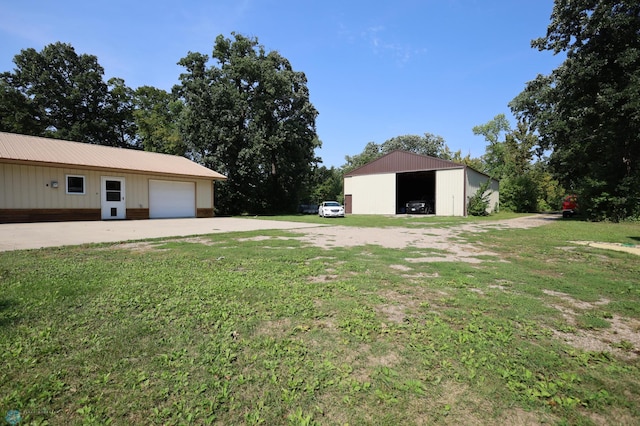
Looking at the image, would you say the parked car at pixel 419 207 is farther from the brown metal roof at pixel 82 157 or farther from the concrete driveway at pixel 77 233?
the concrete driveway at pixel 77 233

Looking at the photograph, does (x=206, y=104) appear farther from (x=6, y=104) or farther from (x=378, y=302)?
(x=378, y=302)

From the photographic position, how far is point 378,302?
3715mm

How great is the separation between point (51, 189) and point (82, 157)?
253 centimetres

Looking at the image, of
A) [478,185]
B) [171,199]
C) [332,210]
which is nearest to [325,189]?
[478,185]

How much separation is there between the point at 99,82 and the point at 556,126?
4823 centimetres

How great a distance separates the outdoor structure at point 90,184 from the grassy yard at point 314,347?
44.8 ft

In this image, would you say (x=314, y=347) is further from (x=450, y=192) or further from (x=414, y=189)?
(x=414, y=189)

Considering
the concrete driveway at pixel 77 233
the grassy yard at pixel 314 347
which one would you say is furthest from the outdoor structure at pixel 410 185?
the grassy yard at pixel 314 347

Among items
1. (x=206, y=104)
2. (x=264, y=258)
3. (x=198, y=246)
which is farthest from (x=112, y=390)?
(x=206, y=104)

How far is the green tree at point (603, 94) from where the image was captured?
16375 millimetres

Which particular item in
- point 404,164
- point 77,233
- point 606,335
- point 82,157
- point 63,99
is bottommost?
point 606,335

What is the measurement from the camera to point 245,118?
95.5 ft

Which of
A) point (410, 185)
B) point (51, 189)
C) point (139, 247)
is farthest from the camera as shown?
point (410, 185)

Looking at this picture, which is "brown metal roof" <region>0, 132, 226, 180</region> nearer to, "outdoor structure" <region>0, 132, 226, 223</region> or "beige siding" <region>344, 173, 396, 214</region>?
"outdoor structure" <region>0, 132, 226, 223</region>
